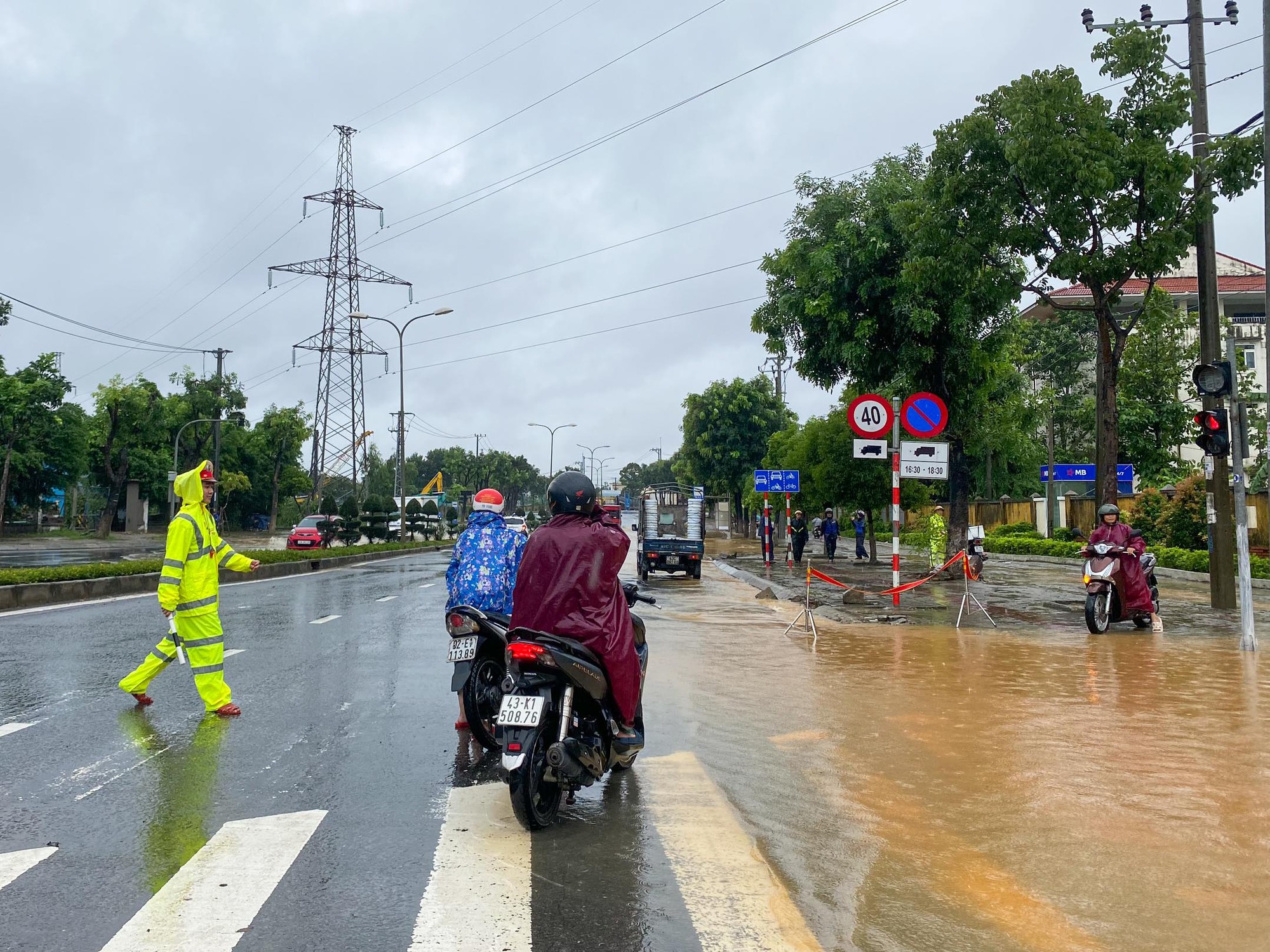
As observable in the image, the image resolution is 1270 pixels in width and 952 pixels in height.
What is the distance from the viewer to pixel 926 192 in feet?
60.3

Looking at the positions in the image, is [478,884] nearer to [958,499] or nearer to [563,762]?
[563,762]

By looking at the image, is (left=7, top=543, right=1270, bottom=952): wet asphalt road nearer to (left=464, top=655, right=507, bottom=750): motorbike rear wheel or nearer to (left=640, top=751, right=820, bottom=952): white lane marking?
(left=640, top=751, right=820, bottom=952): white lane marking

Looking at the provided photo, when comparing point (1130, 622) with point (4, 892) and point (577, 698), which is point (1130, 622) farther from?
point (4, 892)

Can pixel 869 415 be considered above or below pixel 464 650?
above

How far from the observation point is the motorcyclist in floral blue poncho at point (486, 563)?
23.8ft

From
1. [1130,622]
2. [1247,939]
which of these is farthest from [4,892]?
[1130,622]

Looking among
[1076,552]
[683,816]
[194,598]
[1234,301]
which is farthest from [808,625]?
[1234,301]

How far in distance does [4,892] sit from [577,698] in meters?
2.53

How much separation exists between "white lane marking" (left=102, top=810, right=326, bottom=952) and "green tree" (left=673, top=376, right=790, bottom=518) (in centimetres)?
5964

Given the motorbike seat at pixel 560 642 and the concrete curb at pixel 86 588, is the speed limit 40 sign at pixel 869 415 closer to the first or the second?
the concrete curb at pixel 86 588

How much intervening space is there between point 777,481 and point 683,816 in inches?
1112

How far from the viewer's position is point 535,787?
512 centimetres

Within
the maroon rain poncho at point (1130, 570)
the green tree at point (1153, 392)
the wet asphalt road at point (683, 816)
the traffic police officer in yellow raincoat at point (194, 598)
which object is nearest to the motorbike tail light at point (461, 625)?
the wet asphalt road at point (683, 816)

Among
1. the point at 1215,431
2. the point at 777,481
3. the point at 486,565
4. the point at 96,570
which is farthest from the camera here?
the point at 777,481
